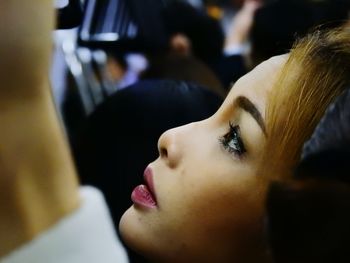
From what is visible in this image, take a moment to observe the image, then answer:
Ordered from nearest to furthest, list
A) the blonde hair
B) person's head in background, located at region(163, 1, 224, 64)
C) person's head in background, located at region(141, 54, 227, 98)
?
the blonde hair, person's head in background, located at region(141, 54, 227, 98), person's head in background, located at region(163, 1, 224, 64)

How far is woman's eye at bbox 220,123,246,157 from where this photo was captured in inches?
27.8

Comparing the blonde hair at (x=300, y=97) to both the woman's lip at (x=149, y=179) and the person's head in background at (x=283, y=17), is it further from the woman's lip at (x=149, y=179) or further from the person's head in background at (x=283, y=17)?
the person's head in background at (x=283, y=17)

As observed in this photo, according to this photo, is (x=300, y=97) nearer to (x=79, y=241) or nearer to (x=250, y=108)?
(x=250, y=108)

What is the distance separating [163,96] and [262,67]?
0.77 feet

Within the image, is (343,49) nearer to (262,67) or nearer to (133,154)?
(262,67)

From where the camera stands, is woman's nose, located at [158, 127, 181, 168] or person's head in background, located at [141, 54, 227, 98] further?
person's head in background, located at [141, 54, 227, 98]

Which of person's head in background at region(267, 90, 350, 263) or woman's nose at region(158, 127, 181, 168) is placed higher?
person's head in background at region(267, 90, 350, 263)

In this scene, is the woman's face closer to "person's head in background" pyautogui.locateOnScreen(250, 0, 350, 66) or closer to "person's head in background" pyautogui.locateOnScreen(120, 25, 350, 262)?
"person's head in background" pyautogui.locateOnScreen(120, 25, 350, 262)

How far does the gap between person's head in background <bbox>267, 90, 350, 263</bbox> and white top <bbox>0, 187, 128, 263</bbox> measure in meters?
0.14

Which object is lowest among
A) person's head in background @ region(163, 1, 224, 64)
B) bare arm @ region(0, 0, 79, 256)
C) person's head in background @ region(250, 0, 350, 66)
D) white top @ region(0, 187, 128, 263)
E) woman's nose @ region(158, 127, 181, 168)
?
person's head in background @ region(163, 1, 224, 64)

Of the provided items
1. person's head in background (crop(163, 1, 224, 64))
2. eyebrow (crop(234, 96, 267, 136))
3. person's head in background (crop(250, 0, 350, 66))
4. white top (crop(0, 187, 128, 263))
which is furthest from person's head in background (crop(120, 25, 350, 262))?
person's head in background (crop(163, 1, 224, 64))

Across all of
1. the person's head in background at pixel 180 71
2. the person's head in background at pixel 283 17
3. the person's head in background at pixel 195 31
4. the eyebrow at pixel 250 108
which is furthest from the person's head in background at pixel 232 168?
the person's head in background at pixel 195 31

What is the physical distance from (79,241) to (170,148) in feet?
0.68

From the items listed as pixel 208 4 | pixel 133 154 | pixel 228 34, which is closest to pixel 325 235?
pixel 133 154
